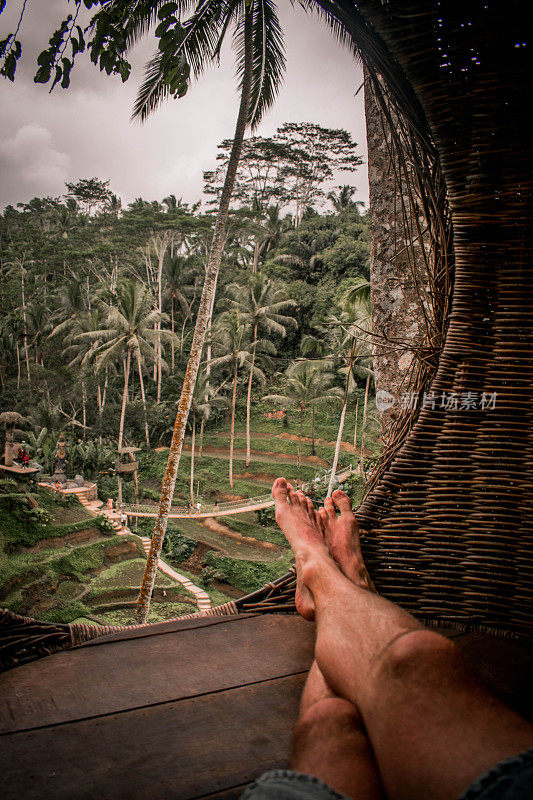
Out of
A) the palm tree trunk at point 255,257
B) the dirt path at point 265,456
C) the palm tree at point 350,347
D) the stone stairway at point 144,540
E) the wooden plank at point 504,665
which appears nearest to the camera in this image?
the wooden plank at point 504,665

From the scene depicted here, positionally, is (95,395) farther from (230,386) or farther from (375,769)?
(375,769)

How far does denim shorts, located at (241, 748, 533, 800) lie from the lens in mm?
338

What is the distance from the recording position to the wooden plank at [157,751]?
0.53 meters

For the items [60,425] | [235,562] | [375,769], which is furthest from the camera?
[60,425]

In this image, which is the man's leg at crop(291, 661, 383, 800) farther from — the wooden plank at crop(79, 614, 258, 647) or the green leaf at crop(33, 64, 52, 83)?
the green leaf at crop(33, 64, 52, 83)

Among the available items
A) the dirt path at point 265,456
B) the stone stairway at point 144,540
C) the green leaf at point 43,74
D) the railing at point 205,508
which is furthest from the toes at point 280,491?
the dirt path at point 265,456

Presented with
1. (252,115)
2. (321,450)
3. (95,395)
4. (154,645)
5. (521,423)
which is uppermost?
(252,115)

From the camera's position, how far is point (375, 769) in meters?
0.47

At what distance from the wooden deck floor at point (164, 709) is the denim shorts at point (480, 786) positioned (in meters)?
0.17

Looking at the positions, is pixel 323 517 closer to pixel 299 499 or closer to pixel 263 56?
pixel 299 499

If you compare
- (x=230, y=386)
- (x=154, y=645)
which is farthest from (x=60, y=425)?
(x=154, y=645)

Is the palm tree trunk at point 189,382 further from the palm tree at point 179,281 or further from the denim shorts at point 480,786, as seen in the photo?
the palm tree at point 179,281

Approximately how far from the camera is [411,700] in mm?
457

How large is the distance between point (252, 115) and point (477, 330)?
7.69 metres
